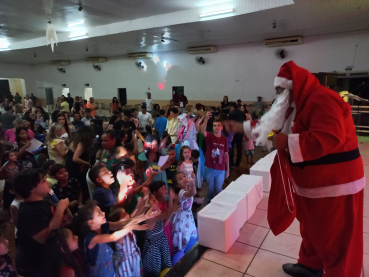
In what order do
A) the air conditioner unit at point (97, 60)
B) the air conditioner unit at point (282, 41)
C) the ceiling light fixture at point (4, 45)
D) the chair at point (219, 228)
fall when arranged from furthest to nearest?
the air conditioner unit at point (97, 60) → the ceiling light fixture at point (4, 45) → the air conditioner unit at point (282, 41) → the chair at point (219, 228)

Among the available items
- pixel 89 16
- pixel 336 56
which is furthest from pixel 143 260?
pixel 336 56

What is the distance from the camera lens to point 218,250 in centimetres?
221

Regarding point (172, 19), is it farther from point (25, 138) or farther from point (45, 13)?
point (25, 138)

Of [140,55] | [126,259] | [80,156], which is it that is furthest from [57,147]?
[140,55]

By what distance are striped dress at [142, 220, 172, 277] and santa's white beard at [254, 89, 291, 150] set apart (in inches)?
50.5

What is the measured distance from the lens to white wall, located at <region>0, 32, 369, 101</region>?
331 inches

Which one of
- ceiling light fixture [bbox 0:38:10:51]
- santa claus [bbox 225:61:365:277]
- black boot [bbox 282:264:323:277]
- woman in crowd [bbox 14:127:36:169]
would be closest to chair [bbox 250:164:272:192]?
black boot [bbox 282:264:323:277]

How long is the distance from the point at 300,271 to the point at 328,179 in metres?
0.81

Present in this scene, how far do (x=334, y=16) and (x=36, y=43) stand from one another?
1074 cm

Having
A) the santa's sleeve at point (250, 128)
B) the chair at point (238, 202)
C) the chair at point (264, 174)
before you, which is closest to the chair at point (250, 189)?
the chair at point (238, 202)

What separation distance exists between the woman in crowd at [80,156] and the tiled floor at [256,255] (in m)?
1.68

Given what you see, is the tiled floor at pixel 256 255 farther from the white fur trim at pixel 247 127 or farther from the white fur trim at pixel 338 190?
the white fur trim at pixel 247 127

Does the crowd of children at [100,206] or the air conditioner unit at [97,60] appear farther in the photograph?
the air conditioner unit at [97,60]

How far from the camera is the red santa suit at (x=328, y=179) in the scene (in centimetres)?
138
